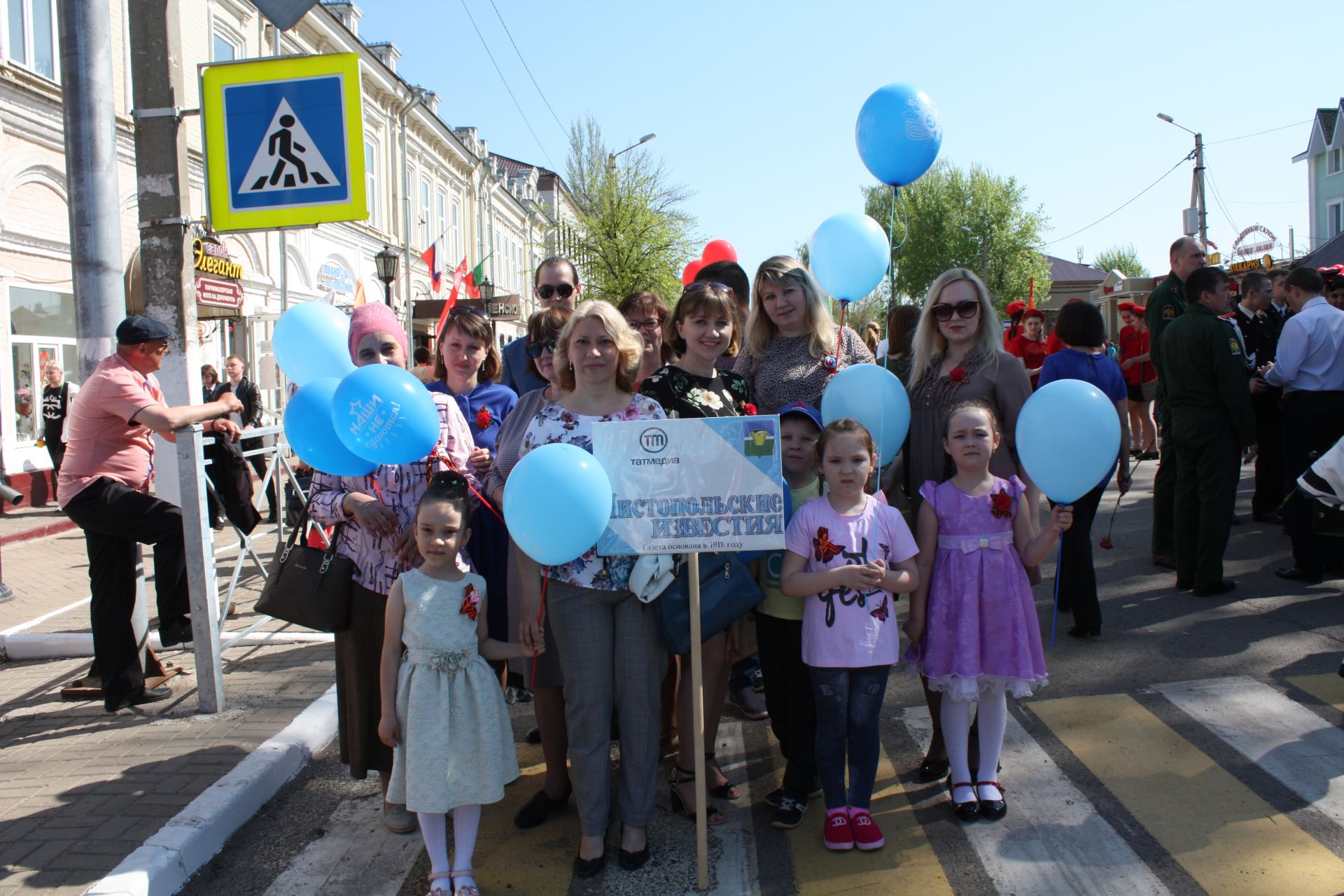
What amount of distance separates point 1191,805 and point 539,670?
2505 millimetres

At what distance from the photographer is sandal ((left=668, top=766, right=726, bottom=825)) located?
3.59m

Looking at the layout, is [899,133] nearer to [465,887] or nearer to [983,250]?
[465,887]

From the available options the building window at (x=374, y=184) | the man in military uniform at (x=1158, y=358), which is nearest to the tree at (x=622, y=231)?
the building window at (x=374, y=184)

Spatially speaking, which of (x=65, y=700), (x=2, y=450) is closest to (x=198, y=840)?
(x=65, y=700)

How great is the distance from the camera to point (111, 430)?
4906 mm

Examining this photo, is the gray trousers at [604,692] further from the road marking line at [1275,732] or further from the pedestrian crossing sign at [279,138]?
the pedestrian crossing sign at [279,138]

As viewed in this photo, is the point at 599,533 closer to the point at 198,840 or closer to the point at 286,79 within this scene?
the point at 198,840

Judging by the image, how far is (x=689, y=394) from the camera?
378 cm

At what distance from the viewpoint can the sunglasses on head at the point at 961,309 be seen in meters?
3.90

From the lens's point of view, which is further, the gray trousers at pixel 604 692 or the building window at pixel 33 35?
the building window at pixel 33 35

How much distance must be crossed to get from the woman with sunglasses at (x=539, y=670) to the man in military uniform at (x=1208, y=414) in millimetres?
4442

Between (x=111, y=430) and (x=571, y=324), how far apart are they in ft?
10.0

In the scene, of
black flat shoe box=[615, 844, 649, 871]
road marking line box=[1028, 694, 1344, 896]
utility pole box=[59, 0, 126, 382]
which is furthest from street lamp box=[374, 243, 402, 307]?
black flat shoe box=[615, 844, 649, 871]

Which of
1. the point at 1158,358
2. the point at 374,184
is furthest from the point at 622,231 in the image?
the point at 1158,358
